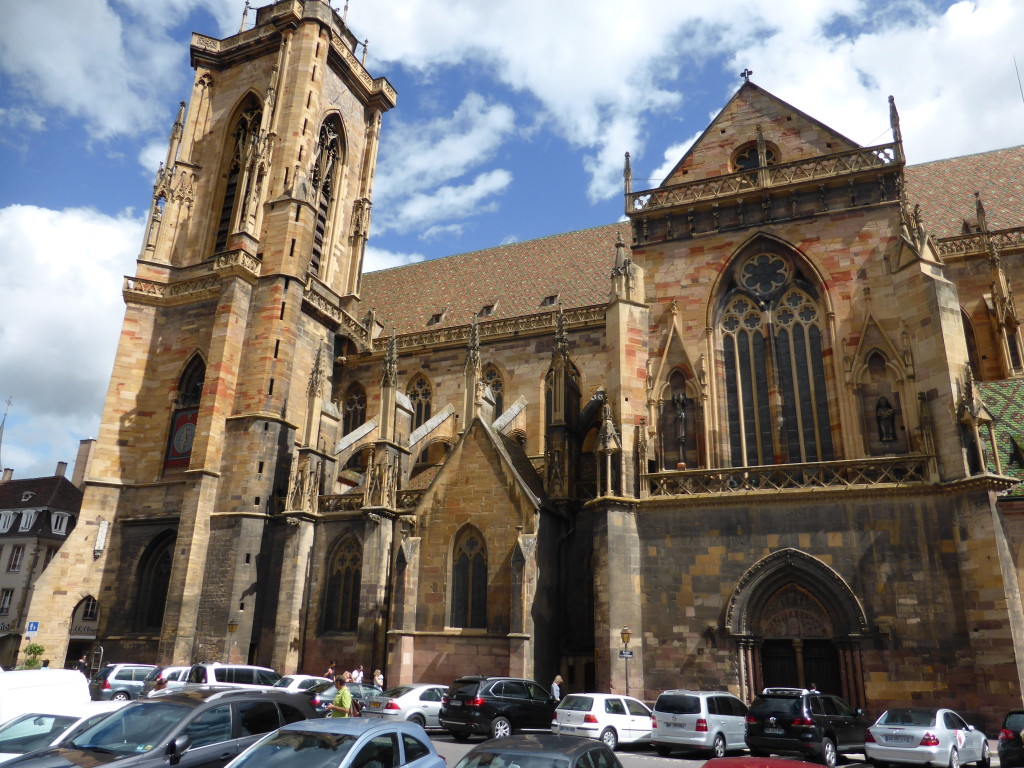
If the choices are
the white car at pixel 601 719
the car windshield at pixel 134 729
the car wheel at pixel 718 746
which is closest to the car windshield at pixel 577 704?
the white car at pixel 601 719

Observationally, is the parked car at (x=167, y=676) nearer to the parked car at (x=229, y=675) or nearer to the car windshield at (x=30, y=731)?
the parked car at (x=229, y=675)

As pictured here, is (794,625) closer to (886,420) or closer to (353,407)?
(886,420)

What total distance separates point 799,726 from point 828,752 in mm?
700

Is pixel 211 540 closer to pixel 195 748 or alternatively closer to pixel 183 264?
pixel 183 264

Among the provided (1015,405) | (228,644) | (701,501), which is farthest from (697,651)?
(228,644)

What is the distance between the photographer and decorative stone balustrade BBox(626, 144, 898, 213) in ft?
69.6

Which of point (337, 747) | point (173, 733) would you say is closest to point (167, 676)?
point (173, 733)

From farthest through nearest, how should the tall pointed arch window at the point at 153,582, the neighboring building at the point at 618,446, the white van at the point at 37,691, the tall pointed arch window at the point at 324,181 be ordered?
1. the tall pointed arch window at the point at 324,181
2. the tall pointed arch window at the point at 153,582
3. the neighboring building at the point at 618,446
4. the white van at the point at 37,691

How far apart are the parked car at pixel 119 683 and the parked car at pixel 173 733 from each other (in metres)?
10.3

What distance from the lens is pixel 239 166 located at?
35219 mm

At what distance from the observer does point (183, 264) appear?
33219 millimetres

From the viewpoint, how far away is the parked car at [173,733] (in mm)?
7188

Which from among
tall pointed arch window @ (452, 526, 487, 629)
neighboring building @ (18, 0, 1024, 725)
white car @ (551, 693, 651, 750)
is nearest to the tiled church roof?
neighboring building @ (18, 0, 1024, 725)

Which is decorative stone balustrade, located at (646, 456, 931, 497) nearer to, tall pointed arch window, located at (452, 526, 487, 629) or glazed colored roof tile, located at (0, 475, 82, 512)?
tall pointed arch window, located at (452, 526, 487, 629)
